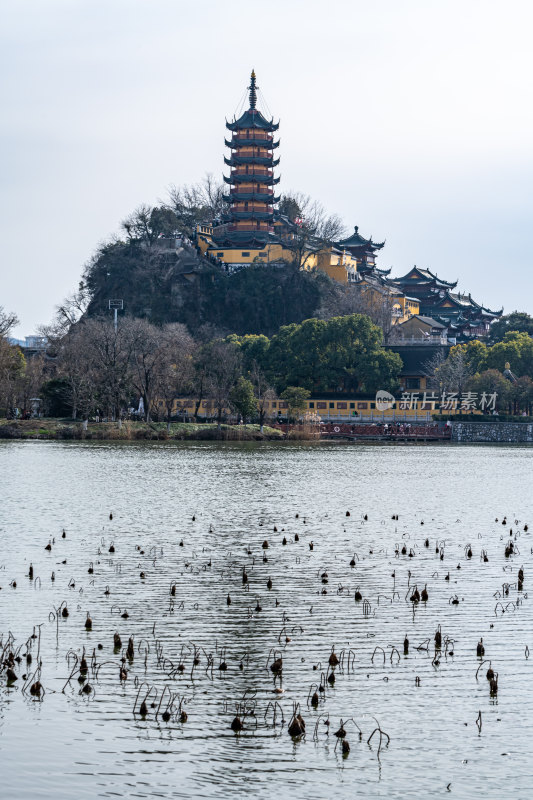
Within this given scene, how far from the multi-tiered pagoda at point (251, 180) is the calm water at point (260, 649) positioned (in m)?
101

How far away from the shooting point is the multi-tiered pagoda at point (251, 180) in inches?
5212

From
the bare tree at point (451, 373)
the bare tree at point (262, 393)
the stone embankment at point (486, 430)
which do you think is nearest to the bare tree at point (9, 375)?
the bare tree at point (262, 393)

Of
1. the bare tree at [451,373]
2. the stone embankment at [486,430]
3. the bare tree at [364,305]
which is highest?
the bare tree at [364,305]

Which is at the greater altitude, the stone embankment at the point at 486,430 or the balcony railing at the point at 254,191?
the balcony railing at the point at 254,191

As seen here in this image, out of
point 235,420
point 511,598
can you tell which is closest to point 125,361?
point 235,420

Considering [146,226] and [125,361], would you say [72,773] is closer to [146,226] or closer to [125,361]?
[125,361]

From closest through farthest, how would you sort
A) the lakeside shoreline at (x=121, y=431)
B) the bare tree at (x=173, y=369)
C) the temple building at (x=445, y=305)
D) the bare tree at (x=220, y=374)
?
the lakeside shoreline at (x=121, y=431)
the bare tree at (x=173, y=369)
the bare tree at (x=220, y=374)
the temple building at (x=445, y=305)

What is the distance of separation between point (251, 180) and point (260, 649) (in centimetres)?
12059

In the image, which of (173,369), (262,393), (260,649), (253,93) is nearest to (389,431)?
(262,393)

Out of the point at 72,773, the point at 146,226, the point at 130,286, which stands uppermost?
the point at 146,226

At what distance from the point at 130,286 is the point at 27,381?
1804 inches

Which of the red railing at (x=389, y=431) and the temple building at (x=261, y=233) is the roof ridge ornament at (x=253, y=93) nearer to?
the temple building at (x=261, y=233)

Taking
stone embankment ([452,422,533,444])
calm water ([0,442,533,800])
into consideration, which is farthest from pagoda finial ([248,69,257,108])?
calm water ([0,442,533,800])

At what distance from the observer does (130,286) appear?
130 meters
